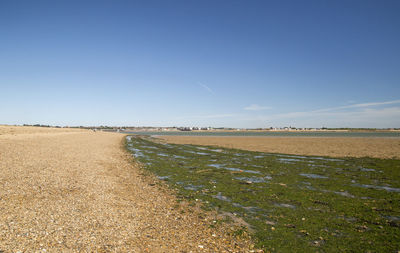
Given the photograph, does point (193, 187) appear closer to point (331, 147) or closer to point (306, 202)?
point (306, 202)

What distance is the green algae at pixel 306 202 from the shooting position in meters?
7.45

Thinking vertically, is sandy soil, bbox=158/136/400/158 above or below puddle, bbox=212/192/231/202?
above

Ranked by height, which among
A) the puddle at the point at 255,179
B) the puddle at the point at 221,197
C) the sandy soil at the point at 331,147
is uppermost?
the sandy soil at the point at 331,147

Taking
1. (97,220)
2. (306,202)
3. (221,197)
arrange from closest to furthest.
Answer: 1. (97,220)
2. (306,202)
3. (221,197)

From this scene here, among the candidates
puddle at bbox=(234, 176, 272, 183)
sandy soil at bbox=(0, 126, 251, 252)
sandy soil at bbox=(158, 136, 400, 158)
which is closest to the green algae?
puddle at bbox=(234, 176, 272, 183)

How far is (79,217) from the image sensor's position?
27.2ft

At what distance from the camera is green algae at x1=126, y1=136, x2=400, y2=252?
7.45 meters

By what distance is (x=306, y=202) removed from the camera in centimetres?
1118

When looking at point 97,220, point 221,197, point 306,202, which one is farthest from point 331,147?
point 97,220

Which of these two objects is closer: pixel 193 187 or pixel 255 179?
pixel 193 187

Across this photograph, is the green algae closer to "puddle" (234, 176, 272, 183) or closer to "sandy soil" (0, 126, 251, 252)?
"puddle" (234, 176, 272, 183)

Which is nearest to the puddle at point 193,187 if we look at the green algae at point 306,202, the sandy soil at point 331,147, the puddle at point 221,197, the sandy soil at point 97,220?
the green algae at point 306,202

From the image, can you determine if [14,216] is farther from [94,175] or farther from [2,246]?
[94,175]

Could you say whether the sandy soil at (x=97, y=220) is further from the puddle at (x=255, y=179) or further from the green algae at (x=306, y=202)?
the puddle at (x=255, y=179)
